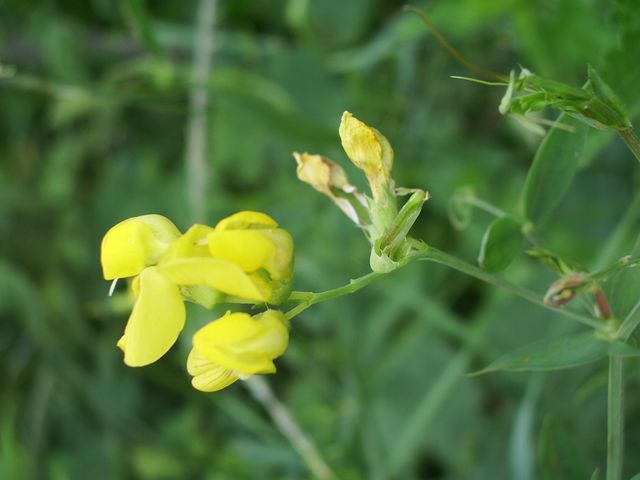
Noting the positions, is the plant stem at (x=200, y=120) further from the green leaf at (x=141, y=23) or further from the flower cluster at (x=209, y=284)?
the flower cluster at (x=209, y=284)

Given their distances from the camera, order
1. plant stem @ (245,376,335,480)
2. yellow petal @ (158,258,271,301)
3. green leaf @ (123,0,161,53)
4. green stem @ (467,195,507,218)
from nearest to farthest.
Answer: yellow petal @ (158,258,271,301) → green stem @ (467,195,507,218) → green leaf @ (123,0,161,53) → plant stem @ (245,376,335,480)

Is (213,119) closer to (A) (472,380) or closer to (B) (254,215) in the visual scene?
(A) (472,380)

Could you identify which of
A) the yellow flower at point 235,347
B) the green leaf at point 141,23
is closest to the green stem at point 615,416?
the yellow flower at point 235,347

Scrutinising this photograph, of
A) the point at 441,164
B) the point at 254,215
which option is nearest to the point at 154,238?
the point at 254,215

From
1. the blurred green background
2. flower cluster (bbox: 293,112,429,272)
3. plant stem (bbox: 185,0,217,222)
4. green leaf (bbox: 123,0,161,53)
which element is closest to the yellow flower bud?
flower cluster (bbox: 293,112,429,272)

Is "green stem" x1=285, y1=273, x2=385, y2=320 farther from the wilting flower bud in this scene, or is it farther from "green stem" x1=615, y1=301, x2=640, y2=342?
"green stem" x1=615, y1=301, x2=640, y2=342

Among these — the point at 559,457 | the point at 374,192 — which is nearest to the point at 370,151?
the point at 374,192
